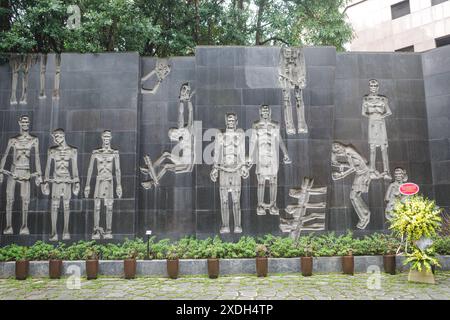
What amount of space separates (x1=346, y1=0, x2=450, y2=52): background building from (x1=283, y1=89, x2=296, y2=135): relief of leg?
47.9ft

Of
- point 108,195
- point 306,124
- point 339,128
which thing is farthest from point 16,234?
point 339,128

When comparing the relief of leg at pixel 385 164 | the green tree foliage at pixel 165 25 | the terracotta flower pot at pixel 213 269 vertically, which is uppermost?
the green tree foliage at pixel 165 25

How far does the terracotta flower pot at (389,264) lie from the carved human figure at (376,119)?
11.0 ft

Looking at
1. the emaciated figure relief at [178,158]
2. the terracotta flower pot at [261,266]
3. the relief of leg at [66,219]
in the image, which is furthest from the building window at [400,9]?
the relief of leg at [66,219]

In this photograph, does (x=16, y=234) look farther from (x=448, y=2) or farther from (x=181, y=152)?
(x=448, y=2)

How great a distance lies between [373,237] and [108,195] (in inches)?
325

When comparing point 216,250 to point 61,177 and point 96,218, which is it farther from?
point 61,177

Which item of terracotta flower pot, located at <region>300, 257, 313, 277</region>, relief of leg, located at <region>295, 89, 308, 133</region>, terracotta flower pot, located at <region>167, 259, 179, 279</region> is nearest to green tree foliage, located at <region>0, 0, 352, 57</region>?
relief of leg, located at <region>295, 89, 308, 133</region>

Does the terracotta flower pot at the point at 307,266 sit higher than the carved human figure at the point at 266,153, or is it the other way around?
the carved human figure at the point at 266,153

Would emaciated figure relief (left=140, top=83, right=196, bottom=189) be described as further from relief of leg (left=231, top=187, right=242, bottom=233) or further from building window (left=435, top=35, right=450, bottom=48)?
building window (left=435, top=35, right=450, bottom=48)

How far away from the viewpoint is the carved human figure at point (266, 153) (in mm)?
→ 11898

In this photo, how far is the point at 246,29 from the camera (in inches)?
664

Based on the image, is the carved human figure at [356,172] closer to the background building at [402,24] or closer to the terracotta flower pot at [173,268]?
the terracotta flower pot at [173,268]

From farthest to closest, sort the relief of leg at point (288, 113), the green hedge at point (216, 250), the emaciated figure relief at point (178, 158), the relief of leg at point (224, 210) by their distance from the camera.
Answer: the emaciated figure relief at point (178, 158)
the relief of leg at point (288, 113)
the relief of leg at point (224, 210)
the green hedge at point (216, 250)
